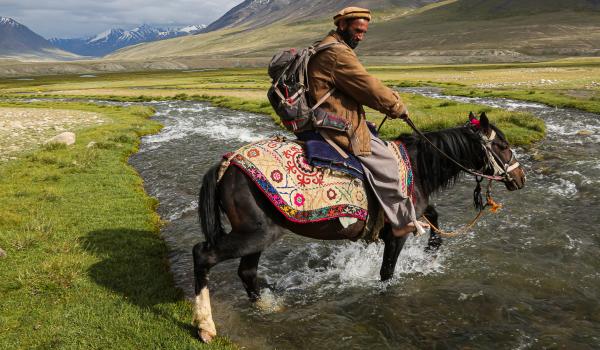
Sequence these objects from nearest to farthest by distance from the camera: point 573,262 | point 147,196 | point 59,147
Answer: point 573,262
point 147,196
point 59,147

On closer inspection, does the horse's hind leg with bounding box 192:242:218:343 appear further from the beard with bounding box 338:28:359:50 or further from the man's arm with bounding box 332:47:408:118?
the beard with bounding box 338:28:359:50

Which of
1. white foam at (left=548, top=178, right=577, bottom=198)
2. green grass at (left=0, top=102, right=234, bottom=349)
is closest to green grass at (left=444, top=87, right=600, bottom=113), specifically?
white foam at (left=548, top=178, right=577, bottom=198)

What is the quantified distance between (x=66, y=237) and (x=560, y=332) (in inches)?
406

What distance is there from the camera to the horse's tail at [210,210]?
21.1 ft

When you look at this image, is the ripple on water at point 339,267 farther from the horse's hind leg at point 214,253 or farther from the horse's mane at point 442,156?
the horse's mane at point 442,156

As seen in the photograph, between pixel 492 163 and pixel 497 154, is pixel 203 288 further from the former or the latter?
pixel 497 154

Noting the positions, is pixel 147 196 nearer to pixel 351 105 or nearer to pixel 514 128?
pixel 351 105

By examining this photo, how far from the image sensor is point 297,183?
6410 millimetres

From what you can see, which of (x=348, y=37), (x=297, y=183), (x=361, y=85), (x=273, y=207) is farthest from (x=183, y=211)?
(x=361, y=85)

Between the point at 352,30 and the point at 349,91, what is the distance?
37.3 inches

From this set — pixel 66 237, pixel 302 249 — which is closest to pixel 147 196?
pixel 66 237

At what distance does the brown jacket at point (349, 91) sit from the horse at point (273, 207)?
1.30 meters

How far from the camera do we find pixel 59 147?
68.6 feet

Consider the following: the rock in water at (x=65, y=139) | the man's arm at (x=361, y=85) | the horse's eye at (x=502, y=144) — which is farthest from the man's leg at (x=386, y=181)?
the rock in water at (x=65, y=139)
